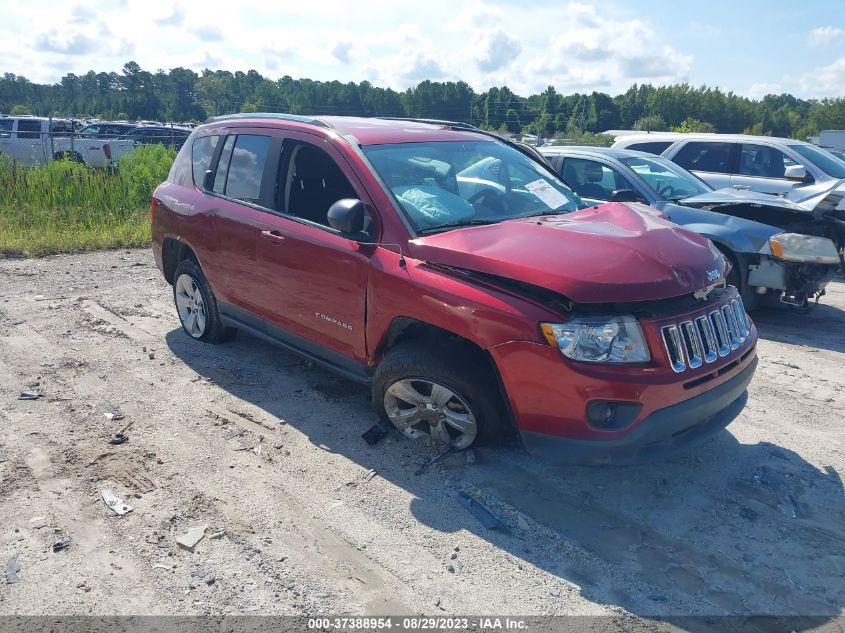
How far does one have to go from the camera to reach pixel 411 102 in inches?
2475

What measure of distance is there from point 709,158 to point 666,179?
9.99ft

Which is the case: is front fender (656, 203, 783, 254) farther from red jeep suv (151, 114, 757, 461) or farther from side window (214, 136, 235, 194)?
side window (214, 136, 235, 194)

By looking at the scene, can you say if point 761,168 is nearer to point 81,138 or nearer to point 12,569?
point 12,569

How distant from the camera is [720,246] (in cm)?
664

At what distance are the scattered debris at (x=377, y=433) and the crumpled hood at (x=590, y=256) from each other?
1163 millimetres

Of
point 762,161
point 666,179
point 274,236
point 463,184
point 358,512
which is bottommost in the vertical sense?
point 358,512

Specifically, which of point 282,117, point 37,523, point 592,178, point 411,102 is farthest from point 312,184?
point 411,102

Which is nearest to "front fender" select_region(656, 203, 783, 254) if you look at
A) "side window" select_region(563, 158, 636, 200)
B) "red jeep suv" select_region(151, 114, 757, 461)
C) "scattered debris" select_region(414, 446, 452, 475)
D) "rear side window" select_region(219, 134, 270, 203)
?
"side window" select_region(563, 158, 636, 200)

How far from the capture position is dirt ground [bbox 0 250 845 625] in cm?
291

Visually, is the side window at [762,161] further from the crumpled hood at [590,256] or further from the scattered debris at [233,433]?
the scattered debris at [233,433]

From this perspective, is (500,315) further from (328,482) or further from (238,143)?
(238,143)

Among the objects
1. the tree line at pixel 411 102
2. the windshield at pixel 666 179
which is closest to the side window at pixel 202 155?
the windshield at pixel 666 179

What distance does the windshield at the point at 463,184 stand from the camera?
13.4ft

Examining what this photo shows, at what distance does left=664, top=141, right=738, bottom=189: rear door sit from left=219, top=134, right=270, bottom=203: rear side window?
7371 mm
